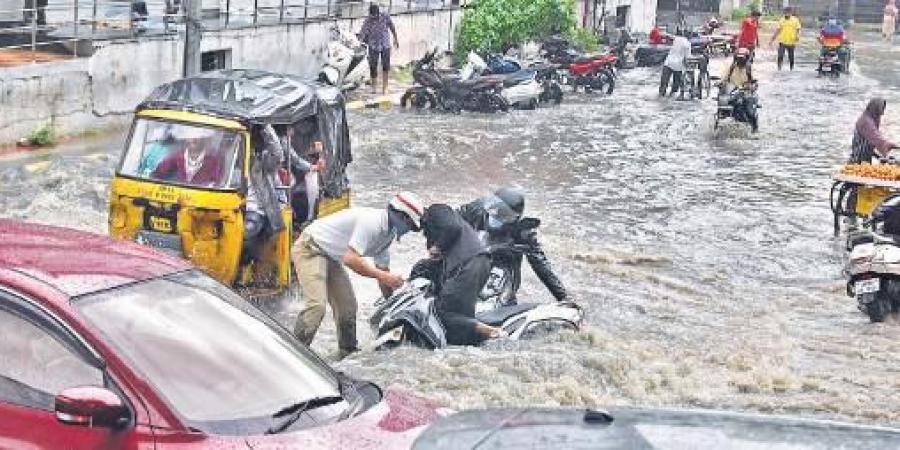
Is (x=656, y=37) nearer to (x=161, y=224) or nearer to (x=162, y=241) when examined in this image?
(x=161, y=224)

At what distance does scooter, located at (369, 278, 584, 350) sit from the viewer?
9.16m

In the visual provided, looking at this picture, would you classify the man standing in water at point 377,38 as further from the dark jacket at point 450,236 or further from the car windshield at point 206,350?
the car windshield at point 206,350

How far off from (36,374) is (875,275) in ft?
27.1


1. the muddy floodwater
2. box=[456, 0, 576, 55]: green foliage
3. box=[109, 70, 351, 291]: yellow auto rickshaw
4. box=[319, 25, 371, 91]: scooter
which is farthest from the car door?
box=[456, 0, 576, 55]: green foliage

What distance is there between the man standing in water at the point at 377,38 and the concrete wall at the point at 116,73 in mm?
826

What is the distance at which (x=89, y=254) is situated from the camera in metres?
5.19

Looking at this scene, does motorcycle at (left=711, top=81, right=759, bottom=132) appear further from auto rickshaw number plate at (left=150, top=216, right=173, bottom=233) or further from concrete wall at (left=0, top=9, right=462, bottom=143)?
auto rickshaw number plate at (left=150, top=216, right=173, bottom=233)

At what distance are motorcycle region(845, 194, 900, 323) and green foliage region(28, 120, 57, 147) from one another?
9.86 meters

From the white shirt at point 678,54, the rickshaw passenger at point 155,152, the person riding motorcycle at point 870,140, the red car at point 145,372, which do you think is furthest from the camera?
the white shirt at point 678,54

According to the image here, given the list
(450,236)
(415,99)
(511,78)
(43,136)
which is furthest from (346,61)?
(450,236)

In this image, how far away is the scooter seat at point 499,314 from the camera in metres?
9.73

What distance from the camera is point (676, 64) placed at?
28422 mm

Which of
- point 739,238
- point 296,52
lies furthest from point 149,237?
point 296,52

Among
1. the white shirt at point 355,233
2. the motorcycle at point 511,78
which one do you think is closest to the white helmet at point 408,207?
the white shirt at point 355,233
